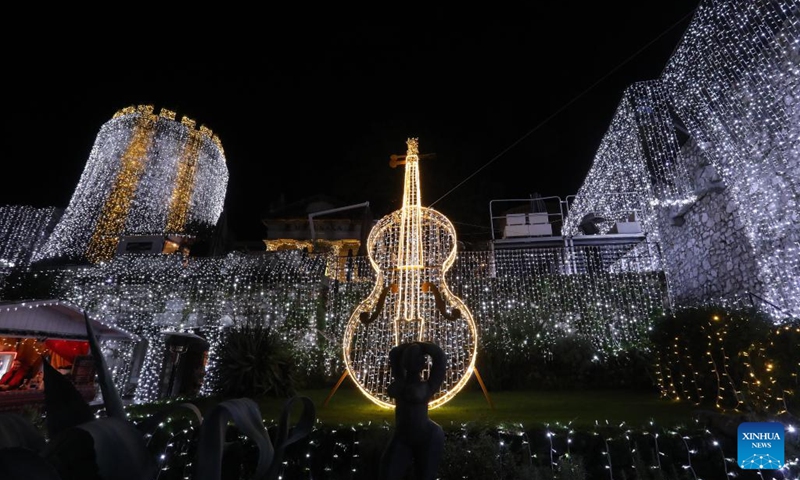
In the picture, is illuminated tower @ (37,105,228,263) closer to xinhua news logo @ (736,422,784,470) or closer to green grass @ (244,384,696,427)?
green grass @ (244,384,696,427)

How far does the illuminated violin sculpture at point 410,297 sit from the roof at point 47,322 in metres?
5.74

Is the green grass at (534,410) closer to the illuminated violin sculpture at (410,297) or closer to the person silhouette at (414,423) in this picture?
the illuminated violin sculpture at (410,297)

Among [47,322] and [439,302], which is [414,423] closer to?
[439,302]

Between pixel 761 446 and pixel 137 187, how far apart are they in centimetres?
2237

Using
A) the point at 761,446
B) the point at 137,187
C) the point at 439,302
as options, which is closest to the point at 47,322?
the point at 439,302

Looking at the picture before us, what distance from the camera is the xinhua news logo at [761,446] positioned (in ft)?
10.2

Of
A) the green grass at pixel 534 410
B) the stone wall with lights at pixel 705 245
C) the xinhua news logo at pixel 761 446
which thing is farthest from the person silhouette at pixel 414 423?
the stone wall with lights at pixel 705 245

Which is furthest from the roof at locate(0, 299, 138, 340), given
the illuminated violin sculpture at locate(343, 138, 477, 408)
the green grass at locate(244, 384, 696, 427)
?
the illuminated violin sculpture at locate(343, 138, 477, 408)

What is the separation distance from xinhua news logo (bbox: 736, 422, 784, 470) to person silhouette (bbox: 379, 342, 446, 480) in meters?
2.59

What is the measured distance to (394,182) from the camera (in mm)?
19844

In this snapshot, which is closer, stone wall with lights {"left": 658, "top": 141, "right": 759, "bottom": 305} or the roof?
stone wall with lights {"left": 658, "top": 141, "right": 759, "bottom": 305}

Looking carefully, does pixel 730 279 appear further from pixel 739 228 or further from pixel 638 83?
pixel 638 83

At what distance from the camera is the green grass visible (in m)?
4.57

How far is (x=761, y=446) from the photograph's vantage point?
3.13 metres
